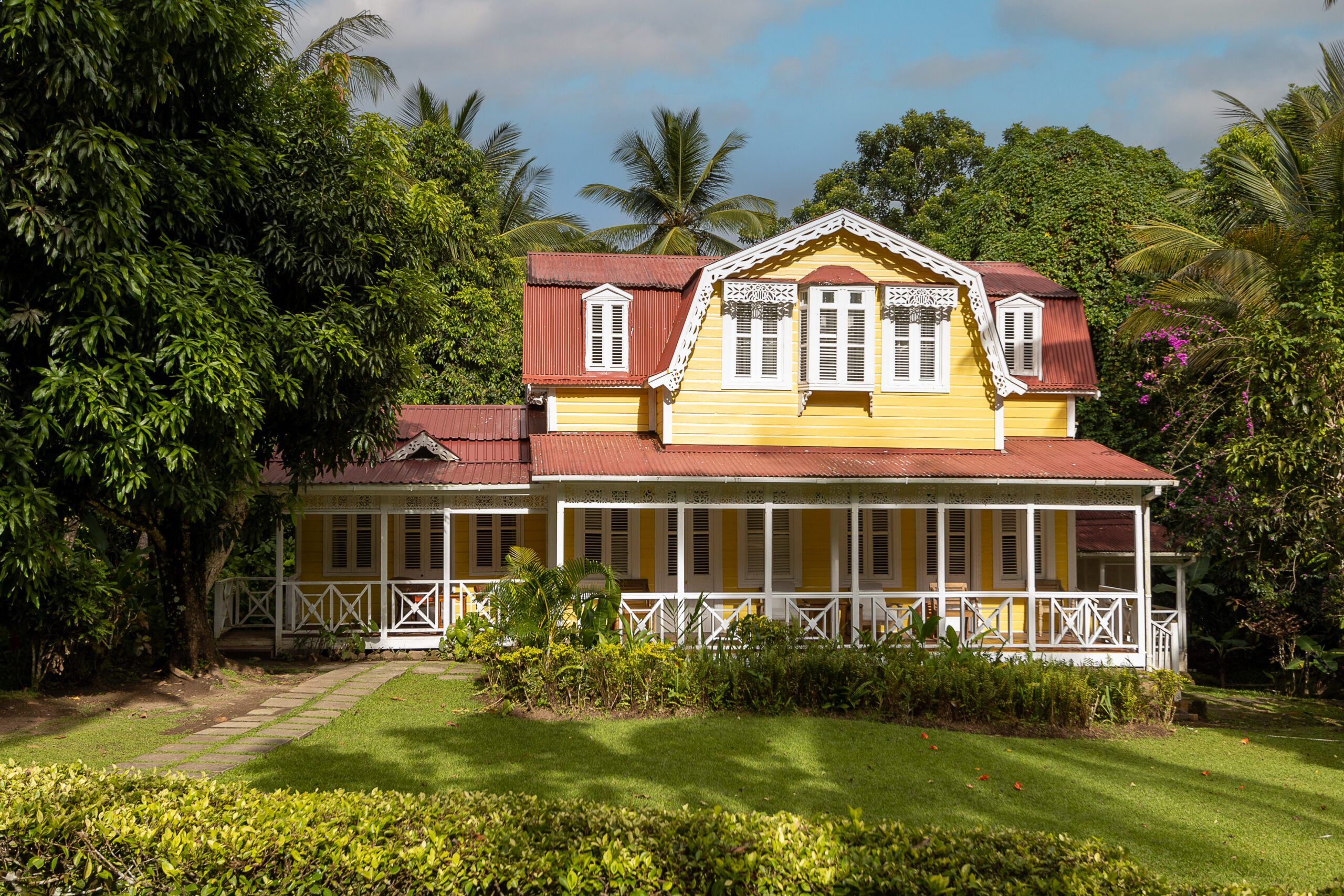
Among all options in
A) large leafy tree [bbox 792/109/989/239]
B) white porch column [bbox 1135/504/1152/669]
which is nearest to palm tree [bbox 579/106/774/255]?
large leafy tree [bbox 792/109/989/239]

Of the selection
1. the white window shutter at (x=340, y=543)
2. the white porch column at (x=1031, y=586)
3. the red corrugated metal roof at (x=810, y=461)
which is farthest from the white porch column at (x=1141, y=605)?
the white window shutter at (x=340, y=543)

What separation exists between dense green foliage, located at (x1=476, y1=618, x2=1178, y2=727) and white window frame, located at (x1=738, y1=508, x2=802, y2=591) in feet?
18.3

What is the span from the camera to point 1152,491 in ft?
48.7

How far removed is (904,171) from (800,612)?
95.7ft

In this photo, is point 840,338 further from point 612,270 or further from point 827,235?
point 612,270

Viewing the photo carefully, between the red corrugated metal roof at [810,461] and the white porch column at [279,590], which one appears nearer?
the red corrugated metal roof at [810,461]

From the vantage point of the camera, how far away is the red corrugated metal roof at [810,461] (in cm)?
1421

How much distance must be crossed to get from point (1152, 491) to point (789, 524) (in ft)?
19.6

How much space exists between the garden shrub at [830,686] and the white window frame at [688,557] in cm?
549

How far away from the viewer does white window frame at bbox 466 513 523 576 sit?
58.0ft

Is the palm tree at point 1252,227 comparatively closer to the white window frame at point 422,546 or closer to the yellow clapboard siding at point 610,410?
the yellow clapboard siding at point 610,410

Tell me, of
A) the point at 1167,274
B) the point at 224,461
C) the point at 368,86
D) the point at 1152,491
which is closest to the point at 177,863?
the point at 224,461

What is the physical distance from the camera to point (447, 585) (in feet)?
52.9

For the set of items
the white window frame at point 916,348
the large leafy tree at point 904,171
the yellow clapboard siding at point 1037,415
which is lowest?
the yellow clapboard siding at point 1037,415
